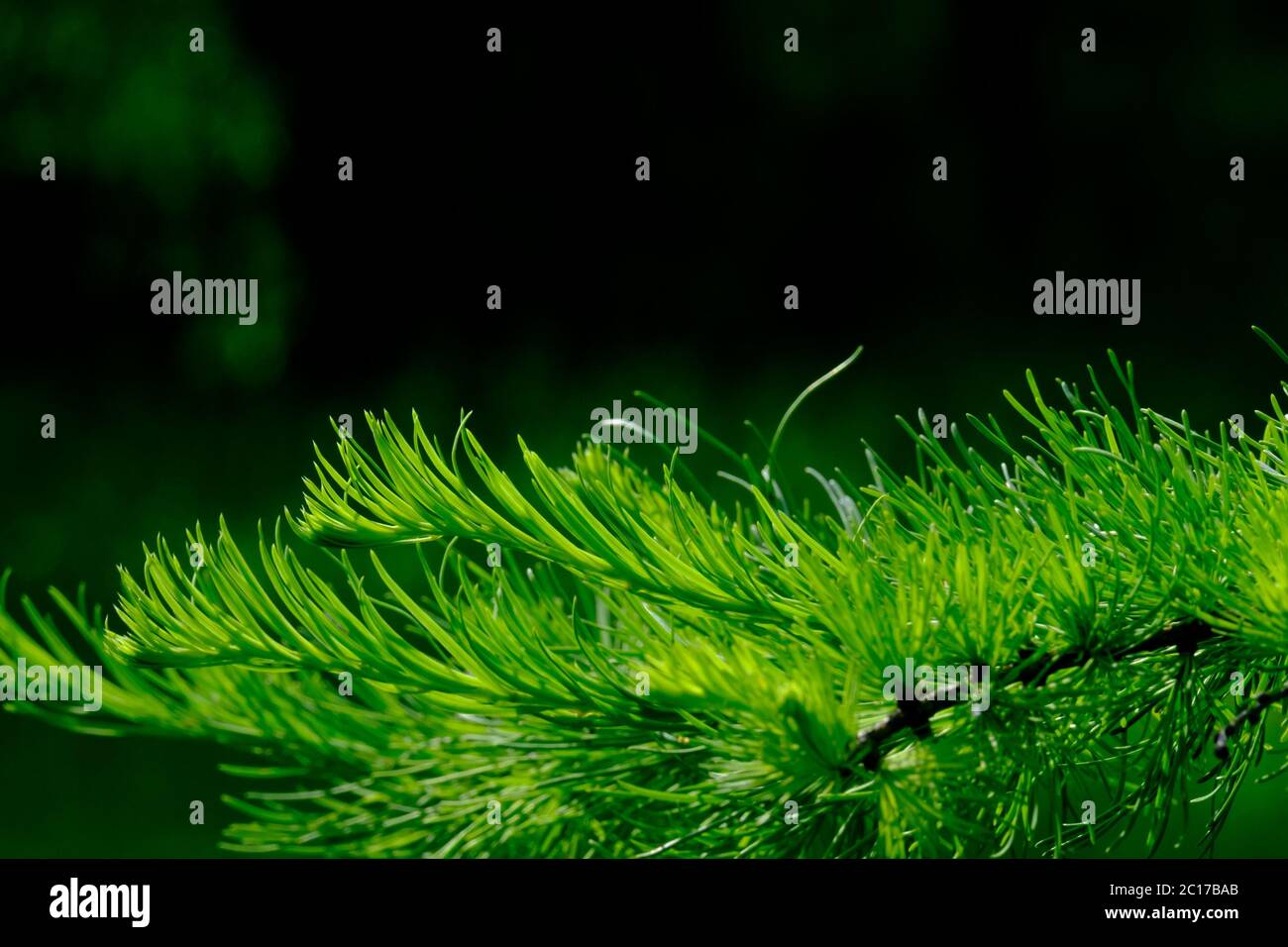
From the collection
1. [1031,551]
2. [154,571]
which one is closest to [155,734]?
[154,571]

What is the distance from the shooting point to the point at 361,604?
0.61 feet

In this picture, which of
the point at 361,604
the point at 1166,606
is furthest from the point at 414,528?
the point at 1166,606

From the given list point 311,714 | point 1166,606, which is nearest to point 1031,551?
point 1166,606

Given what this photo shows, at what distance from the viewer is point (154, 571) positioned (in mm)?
186

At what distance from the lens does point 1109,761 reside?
23cm

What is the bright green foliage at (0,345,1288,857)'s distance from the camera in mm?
173

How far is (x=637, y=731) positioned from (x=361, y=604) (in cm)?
5

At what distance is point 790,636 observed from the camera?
189 mm

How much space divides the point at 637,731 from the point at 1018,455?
8 cm

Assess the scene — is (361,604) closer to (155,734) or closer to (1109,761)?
(155,734)

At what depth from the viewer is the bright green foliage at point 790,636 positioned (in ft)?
0.57

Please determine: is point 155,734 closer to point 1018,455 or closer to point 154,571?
point 154,571

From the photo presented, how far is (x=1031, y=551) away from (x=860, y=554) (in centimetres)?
3

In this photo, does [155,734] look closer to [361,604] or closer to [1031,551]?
[361,604]
